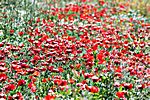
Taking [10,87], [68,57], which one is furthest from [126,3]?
[10,87]

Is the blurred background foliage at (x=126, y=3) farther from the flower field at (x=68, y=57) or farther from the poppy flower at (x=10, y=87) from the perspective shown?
the poppy flower at (x=10, y=87)

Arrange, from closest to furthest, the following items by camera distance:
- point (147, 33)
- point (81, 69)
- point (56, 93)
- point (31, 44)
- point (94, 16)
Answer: point (56, 93) → point (81, 69) → point (31, 44) → point (147, 33) → point (94, 16)

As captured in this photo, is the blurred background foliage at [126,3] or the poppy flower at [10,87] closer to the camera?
the poppy flower at [10,87]

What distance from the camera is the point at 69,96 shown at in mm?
5996

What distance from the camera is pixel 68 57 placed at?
719 cm

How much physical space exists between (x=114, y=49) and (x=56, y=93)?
9.27 feet

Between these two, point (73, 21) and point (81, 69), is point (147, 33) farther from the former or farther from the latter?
point (81, 69)

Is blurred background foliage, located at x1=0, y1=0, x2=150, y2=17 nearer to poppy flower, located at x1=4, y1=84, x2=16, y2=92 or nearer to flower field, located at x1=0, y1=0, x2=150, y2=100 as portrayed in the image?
flower field, located at x1=0, y1=0, x2=150, y2=100

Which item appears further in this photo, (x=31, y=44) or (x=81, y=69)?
(x=31, y=44)

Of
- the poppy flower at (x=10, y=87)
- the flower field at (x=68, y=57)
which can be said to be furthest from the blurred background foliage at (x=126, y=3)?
the poppy flower at (x=10, y=87)

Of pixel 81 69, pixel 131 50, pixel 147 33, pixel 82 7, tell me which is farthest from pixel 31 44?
pixel 82 7

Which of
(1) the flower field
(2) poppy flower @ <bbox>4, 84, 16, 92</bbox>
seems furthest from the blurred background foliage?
(2) poppy flower @ <bbox>4, 84, 16, 92</bbox>

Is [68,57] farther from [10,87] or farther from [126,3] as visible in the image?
[126,3]

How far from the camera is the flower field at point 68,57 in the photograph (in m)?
6.05
